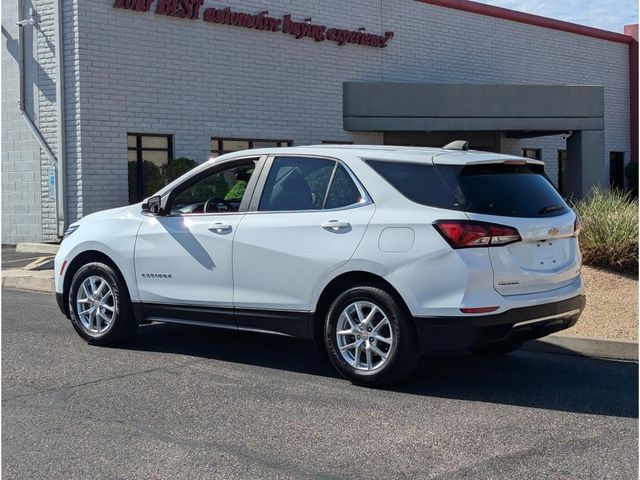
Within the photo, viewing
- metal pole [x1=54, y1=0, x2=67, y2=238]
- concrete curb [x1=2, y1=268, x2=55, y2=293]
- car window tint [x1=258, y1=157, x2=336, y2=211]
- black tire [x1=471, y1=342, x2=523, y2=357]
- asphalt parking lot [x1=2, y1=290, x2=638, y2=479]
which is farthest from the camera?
metal pole [x1=54, y1=0, x2=67, y2=238]

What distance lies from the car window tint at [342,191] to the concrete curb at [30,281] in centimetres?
686

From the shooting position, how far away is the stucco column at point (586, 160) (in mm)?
23797

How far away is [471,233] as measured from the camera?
625cm

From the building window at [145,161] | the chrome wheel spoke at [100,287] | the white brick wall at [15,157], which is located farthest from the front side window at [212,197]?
the white brick wall at [15,157]

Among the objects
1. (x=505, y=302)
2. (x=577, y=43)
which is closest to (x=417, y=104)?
(x=577, y=43)

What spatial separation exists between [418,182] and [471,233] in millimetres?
654

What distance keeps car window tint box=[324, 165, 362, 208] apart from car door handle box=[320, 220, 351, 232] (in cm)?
17

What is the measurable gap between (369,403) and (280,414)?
0.70 m

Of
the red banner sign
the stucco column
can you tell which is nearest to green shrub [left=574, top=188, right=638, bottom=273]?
the red banner sign

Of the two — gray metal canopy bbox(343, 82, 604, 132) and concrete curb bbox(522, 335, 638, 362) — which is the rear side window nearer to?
concrete curb bbox(522, 335, 638, 362)

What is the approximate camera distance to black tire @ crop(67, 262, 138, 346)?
807 cm

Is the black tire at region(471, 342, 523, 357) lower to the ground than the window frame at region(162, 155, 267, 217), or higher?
lower

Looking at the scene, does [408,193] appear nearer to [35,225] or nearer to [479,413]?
[479,413]

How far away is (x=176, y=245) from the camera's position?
7723 millimetres
